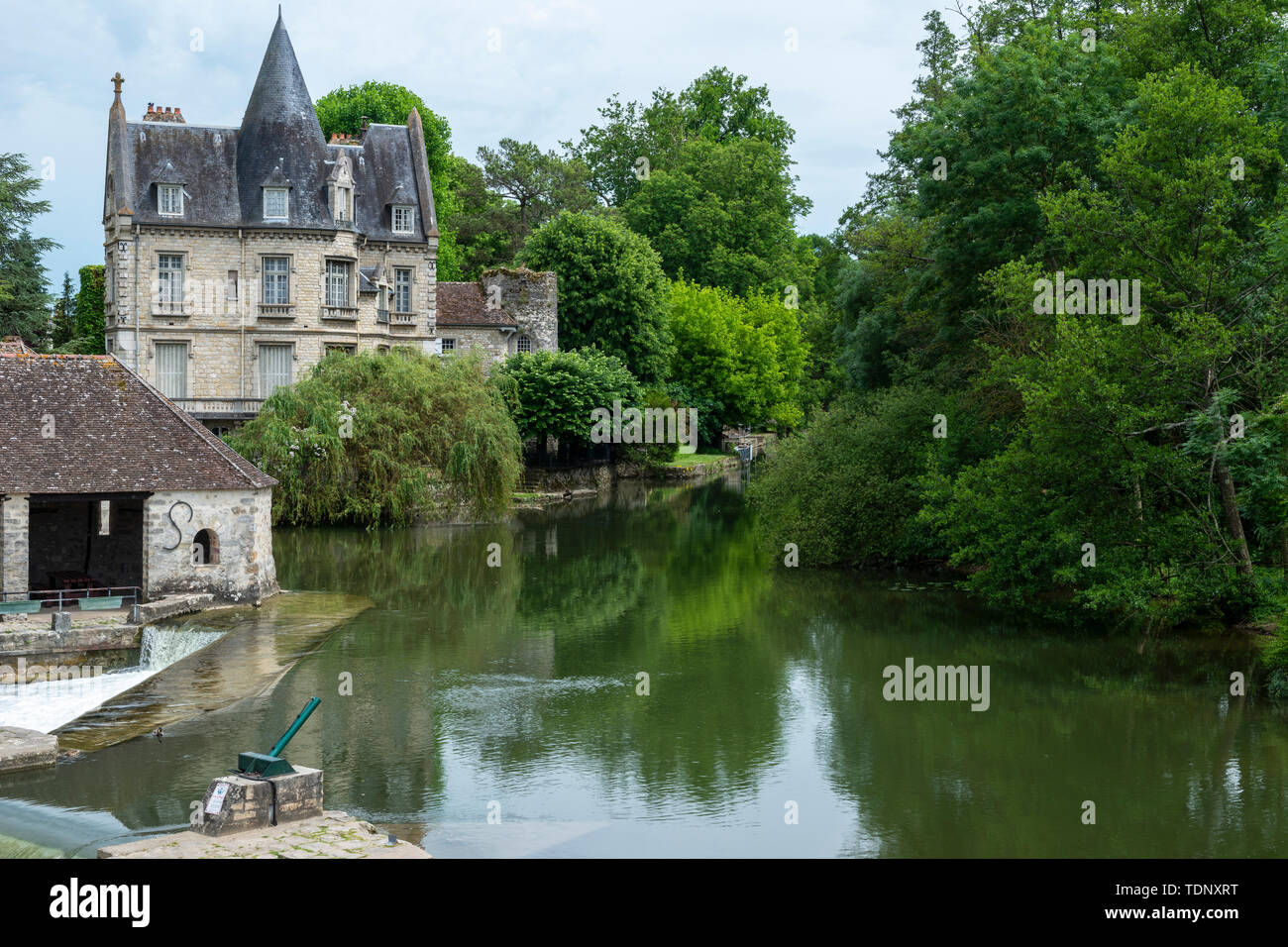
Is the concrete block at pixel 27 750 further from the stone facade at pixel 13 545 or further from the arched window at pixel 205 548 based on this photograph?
the arched window at pixel 205 548

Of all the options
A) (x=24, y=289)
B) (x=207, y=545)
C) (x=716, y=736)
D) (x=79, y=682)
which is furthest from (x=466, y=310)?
(x=716, y=736)

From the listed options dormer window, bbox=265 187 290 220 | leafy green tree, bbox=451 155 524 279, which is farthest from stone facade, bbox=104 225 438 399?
leafy green tree, bbox=451 155 524 279

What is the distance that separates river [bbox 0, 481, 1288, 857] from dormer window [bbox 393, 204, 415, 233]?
2305 cm

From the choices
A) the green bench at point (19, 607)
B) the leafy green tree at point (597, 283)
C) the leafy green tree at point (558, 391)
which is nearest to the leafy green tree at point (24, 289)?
the leafy green tree at point (558, 391)

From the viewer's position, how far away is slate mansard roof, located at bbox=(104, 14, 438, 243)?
4566 cm

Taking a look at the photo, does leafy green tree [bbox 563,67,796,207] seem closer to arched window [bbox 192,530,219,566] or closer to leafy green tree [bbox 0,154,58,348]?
leafy green tree [bbox 0,154,58,348]

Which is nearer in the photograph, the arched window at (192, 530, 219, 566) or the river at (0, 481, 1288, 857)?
the river at (0, 481, 1288, 857)

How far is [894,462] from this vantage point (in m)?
32.7

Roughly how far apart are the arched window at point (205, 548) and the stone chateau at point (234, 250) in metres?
19.4

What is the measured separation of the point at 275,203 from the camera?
46.3m
